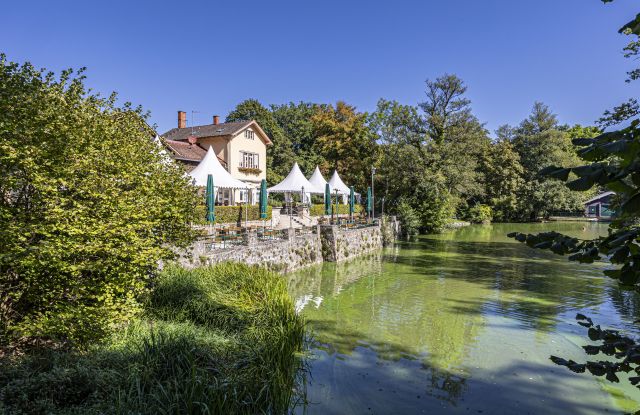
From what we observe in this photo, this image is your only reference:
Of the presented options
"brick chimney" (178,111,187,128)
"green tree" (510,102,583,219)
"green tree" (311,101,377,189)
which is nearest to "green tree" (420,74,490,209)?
"green tree" (311,101,377,189)

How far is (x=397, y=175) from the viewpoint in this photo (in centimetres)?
3819

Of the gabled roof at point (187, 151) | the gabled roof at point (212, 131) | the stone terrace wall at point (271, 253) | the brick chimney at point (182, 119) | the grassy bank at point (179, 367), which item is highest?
the brick chimney at point (182, 119)

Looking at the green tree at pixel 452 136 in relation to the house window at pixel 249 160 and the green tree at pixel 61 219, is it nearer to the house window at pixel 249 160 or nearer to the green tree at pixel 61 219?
the house window at pixel 249 160

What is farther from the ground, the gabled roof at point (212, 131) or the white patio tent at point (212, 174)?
the gabled roof at point (212, 131)

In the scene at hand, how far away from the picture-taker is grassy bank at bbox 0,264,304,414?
5379mm

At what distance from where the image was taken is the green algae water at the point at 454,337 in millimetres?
7223

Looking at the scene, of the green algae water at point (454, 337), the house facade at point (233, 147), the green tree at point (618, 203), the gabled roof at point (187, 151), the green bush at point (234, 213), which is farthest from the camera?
the house facade at point (233, 147)

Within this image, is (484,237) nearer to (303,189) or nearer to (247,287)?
(303,189)

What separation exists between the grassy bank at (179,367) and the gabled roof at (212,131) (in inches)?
1055

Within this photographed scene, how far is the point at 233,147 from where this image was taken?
114 feet

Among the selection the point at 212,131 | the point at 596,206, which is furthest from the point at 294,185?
the point at 596,206

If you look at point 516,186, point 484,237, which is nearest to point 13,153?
point 484,237

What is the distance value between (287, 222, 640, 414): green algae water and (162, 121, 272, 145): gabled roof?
763 inches

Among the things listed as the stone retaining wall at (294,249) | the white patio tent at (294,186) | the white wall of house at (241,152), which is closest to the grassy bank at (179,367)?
the stone retaining wall at (294,249)
